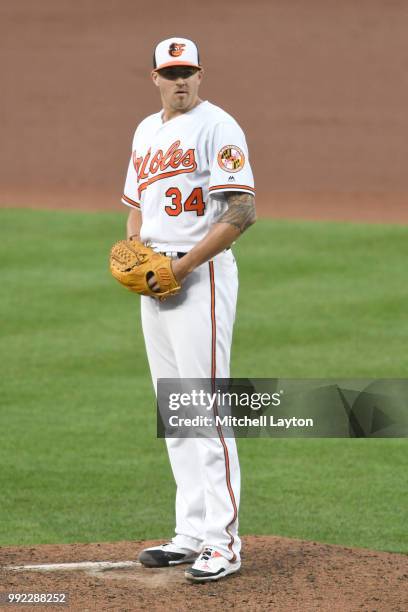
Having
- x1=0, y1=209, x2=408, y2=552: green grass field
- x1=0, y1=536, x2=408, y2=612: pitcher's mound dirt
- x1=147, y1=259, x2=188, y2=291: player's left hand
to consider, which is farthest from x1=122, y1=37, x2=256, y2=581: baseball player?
x1=0, y1=209, x2=408, y2=552: green grass field

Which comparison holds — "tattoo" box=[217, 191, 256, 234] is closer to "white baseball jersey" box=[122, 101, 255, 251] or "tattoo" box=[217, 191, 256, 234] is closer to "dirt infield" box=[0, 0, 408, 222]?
"white baseball jersey" box=[122, 101, 255, 251]

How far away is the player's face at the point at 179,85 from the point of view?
4.44 meters

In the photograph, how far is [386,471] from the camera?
6.61 metres

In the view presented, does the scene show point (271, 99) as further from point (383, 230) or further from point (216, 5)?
point (383, 230)

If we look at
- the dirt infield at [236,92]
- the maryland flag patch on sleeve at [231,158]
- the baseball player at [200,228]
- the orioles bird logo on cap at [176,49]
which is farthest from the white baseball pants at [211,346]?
the dirt infield at [236,92]

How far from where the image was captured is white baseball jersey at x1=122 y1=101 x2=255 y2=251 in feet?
14.3

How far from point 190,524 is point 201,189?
1.24 meters

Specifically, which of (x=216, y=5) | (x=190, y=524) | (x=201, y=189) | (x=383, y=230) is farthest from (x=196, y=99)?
(x=216, y=5)

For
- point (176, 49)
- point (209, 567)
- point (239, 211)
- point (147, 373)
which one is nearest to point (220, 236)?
point (239, 211)

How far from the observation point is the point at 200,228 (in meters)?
4.43

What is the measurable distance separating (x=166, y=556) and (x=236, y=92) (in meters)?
15.6

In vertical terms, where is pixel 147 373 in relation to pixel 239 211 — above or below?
below

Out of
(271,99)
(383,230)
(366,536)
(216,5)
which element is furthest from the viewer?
(216,5)

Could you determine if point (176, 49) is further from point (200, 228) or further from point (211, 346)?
point (211, 346)
